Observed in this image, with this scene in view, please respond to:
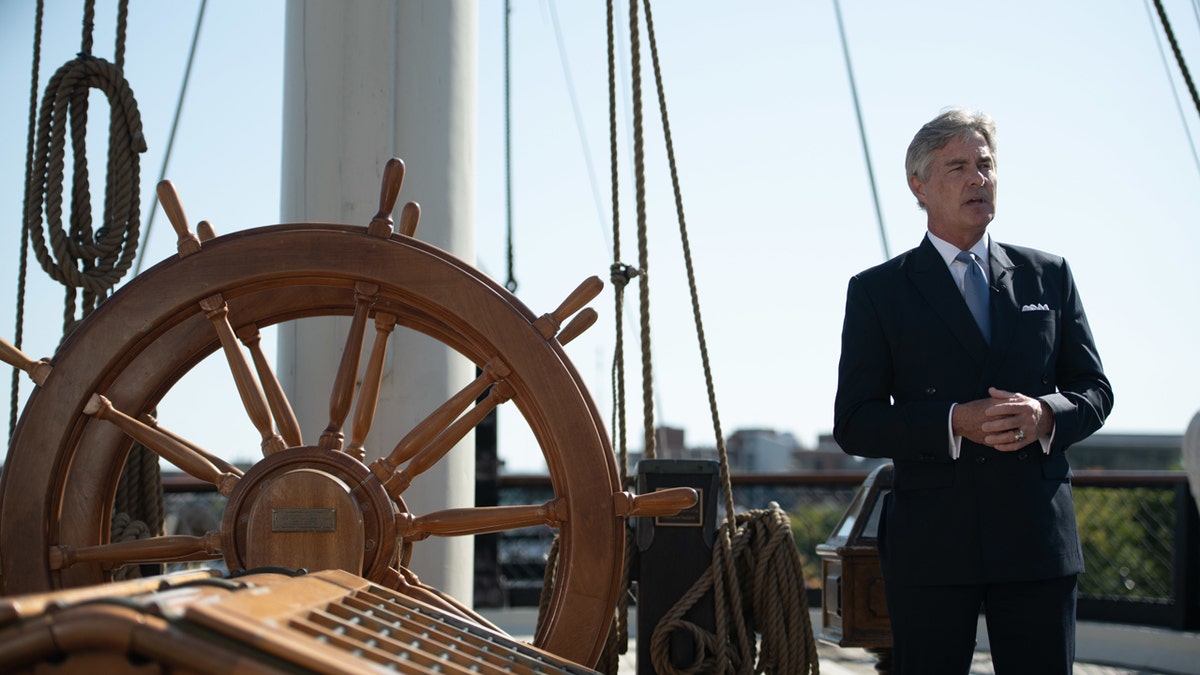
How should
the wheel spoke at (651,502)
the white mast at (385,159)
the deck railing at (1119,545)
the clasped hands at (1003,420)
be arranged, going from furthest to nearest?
the deck railing at (1119,545), the white mast at (385,159), the wheel spoke at (651,502), the clasped hands at (1003,420)

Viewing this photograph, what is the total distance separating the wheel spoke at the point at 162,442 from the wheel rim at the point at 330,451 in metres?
0.03

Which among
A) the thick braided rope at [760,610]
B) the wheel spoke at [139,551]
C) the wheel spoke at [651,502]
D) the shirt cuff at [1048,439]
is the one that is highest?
the shirt cuff at [1048,439]

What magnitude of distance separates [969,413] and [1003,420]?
0.16ft

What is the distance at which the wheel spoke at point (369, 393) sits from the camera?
1.67 m

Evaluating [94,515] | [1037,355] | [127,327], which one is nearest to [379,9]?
[127,327]

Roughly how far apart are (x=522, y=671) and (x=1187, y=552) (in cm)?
341

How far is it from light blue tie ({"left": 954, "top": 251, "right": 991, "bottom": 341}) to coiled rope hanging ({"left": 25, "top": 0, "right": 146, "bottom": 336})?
148 centimetres

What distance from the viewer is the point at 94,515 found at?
1.73 metres

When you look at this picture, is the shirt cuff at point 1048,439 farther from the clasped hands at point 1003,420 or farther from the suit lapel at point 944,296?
the suit lapel at point 944,296

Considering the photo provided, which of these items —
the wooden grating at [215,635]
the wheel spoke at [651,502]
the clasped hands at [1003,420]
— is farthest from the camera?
the wheel spoke at [651,502]

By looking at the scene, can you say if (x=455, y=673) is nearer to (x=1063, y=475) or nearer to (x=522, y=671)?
(x=522, y=671)

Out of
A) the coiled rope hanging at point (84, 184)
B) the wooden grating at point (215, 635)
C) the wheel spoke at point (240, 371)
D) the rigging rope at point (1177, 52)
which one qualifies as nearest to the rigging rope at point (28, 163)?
the coiled rope hanging at point (84, 184)

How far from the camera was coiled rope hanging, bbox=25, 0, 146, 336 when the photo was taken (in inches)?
83.0

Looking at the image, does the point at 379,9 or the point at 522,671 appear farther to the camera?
the point at 379,9
